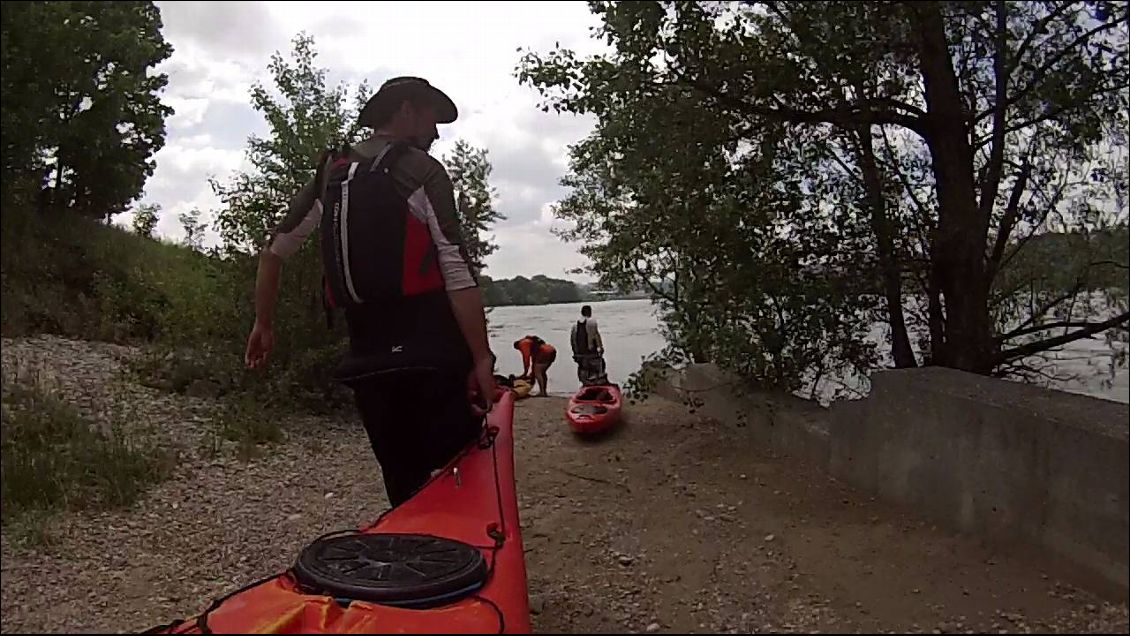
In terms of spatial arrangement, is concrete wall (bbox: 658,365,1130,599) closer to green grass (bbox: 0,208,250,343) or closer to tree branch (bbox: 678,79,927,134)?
tree branch (bbox: 678,79,927,134)

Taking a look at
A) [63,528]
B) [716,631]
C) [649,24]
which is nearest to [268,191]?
[649,24]

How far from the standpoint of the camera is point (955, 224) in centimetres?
446

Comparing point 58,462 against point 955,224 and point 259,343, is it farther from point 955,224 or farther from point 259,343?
point 955,224

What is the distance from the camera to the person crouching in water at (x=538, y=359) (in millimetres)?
10127

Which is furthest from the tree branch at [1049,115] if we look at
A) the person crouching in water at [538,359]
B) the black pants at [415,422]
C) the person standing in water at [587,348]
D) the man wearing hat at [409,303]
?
the person crouching in water at [538,359]

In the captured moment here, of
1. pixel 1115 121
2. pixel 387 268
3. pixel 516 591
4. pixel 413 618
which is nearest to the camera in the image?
pixel 413 618

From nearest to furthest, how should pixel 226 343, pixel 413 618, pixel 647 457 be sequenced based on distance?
1. pixel 413 618
2. pixel 647 457
3. pixel 226 343

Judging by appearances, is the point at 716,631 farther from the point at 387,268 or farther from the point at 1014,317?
the point at 1014,317

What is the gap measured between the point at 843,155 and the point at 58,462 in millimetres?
3786

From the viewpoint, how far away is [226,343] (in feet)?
22.2

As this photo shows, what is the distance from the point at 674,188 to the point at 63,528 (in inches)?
131

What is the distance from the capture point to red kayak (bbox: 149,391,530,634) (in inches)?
83.4

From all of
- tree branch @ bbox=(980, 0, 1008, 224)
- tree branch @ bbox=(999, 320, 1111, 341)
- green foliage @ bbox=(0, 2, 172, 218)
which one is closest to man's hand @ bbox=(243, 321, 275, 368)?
green foliage @ bbox=(0, 2, 172, 218)

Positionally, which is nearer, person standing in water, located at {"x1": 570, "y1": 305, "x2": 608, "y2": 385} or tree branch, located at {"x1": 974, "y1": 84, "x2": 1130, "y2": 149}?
tree branch, located at {"x1": 974, "y1": 84, "x2": 1130, "y2": 149}
